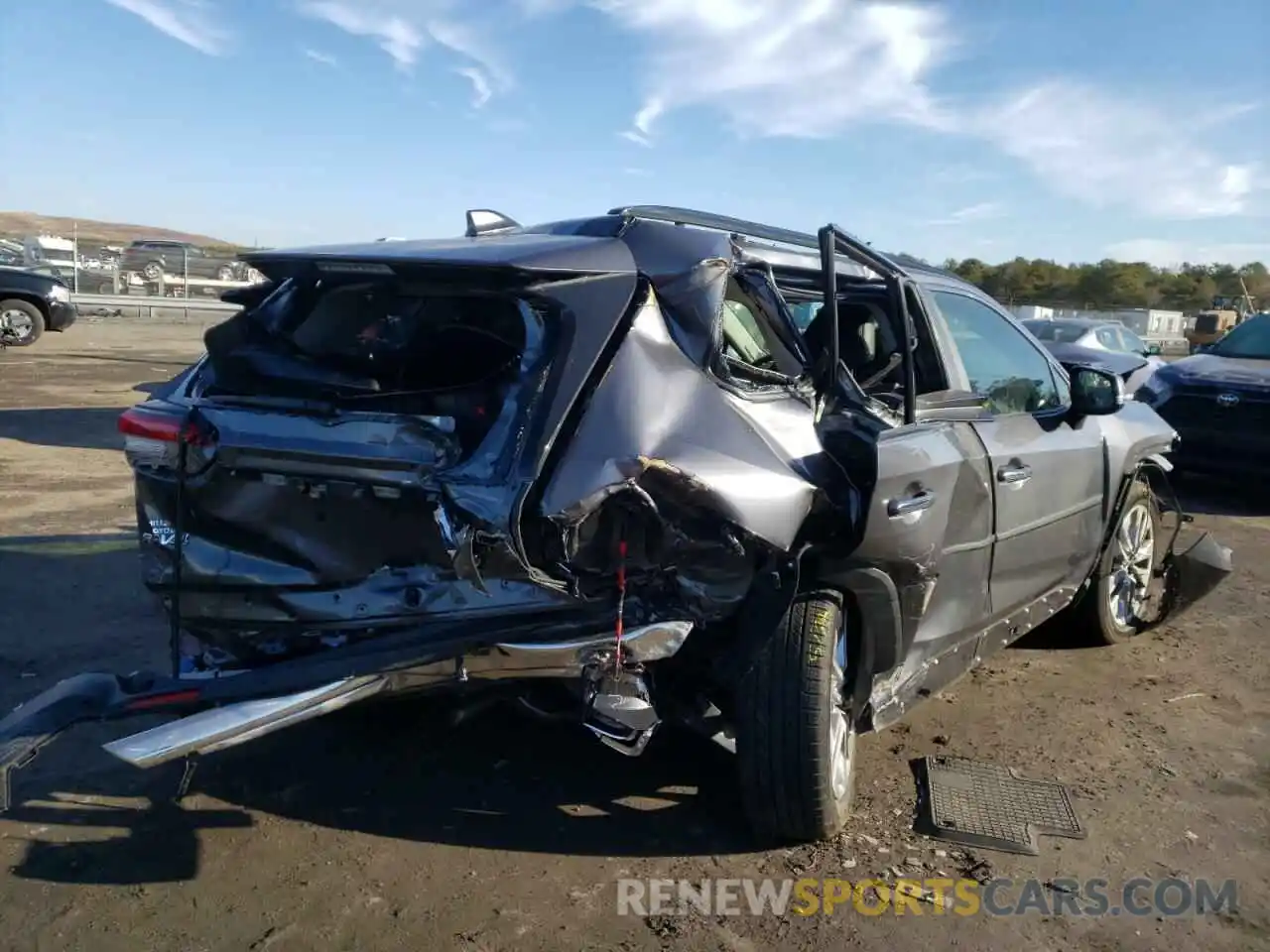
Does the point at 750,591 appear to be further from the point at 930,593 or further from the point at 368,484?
the point at 368,484

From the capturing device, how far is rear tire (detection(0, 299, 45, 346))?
1822cm

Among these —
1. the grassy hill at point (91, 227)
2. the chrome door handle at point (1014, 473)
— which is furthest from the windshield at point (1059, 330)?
the grassy hill at point (91, 227)

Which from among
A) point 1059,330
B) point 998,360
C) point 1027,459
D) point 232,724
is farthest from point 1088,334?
point 232,724

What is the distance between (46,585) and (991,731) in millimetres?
4829

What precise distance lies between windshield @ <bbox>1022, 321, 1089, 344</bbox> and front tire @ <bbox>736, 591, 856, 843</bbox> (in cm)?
1301

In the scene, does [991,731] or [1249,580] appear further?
[1249,580]

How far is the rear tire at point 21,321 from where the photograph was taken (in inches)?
717

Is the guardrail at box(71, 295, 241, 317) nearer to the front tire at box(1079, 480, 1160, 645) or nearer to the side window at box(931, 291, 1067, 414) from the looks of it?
the front tire at box(1079, 480, 1160, 645)

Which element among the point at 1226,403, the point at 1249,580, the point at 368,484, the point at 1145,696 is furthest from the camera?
the point at 1226,403

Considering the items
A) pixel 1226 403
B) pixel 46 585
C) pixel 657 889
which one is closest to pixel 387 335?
pixel 657 889

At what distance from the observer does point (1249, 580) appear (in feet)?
22.8

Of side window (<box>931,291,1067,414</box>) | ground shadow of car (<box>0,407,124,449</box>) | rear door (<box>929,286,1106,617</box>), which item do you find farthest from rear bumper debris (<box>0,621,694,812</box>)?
ground shadow of car (<box>0,407,124,449</box>)

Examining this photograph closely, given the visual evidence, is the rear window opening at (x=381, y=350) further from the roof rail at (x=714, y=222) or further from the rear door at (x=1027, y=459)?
the rear door at (x=1027, y=459)

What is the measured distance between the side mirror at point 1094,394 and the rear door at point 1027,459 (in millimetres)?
89
